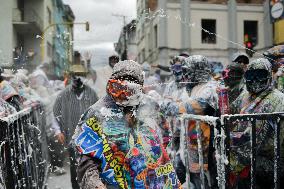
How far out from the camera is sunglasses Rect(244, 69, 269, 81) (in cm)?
458

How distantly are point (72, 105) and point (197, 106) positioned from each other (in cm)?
238

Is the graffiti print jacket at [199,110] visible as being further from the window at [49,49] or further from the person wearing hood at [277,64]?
the window at [49,49]

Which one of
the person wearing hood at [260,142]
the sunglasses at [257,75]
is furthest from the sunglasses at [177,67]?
the person wearing hood at [260,142]

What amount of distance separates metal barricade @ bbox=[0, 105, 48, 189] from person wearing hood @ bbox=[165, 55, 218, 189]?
5.19 feet

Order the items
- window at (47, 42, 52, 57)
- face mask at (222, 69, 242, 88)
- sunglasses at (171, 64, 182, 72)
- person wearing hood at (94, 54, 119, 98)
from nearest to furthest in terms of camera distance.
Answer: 1. face mask at (222, 69, 242, 88)
2. sunglasses at (171, 64, 182, 72)
3. person wearing hood at (94, 54, 119, 98)
4. window at (47, 42, 52, 57)

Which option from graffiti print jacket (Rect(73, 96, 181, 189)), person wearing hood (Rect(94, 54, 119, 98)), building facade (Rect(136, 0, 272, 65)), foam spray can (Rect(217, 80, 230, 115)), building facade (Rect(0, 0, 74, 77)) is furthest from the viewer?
building facade (Rect(136, 0, 272, 65))

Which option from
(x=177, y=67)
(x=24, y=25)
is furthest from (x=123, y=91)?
(x=24, y=25)

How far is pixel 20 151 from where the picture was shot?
16.0ft

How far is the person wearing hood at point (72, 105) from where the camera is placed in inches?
273

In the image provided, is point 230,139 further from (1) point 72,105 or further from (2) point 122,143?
(1) point 72,105

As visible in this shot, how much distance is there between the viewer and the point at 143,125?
3.29 meters

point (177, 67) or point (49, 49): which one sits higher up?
point (49, 49)

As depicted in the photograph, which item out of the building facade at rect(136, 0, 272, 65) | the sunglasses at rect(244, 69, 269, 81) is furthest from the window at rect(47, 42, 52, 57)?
the sunglasses at rect(244, 69, 269, 81)

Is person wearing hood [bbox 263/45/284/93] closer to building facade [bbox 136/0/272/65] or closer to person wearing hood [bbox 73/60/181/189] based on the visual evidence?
person wearing hood [bbox 73/60/181/189]
